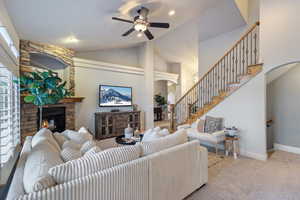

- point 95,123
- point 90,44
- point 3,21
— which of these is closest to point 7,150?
point 3,21

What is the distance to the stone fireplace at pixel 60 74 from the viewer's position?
3.83m

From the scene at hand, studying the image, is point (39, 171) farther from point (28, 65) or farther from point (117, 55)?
point (117, 55)

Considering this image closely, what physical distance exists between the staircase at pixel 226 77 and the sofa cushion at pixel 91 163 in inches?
131

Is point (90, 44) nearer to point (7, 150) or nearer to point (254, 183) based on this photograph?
point (7, 150)

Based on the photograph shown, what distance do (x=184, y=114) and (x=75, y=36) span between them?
4920mm

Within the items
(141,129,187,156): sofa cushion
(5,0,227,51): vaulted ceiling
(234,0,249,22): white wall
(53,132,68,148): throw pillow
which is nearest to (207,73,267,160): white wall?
(141,129,187,156): sofa cushion

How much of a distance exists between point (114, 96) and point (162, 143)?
4.39 m

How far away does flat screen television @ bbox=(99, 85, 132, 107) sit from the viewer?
18.9 feet

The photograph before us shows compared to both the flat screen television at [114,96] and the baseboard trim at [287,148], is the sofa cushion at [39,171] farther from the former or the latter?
the baseboard trim at [287,148]

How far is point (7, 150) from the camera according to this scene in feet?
8.63

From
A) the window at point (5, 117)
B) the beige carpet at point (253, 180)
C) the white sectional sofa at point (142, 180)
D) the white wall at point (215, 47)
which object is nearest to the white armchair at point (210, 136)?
the beige carpet at point (253, 180)

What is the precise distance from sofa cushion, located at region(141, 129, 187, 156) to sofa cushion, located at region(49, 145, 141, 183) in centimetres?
15

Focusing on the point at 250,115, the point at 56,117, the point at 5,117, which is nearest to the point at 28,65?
the point at 56,117

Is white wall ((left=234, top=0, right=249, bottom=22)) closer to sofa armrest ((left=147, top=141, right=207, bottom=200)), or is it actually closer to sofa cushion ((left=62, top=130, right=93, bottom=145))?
sofa armrest ((left=147, top=141, right=207, bottom=200))
